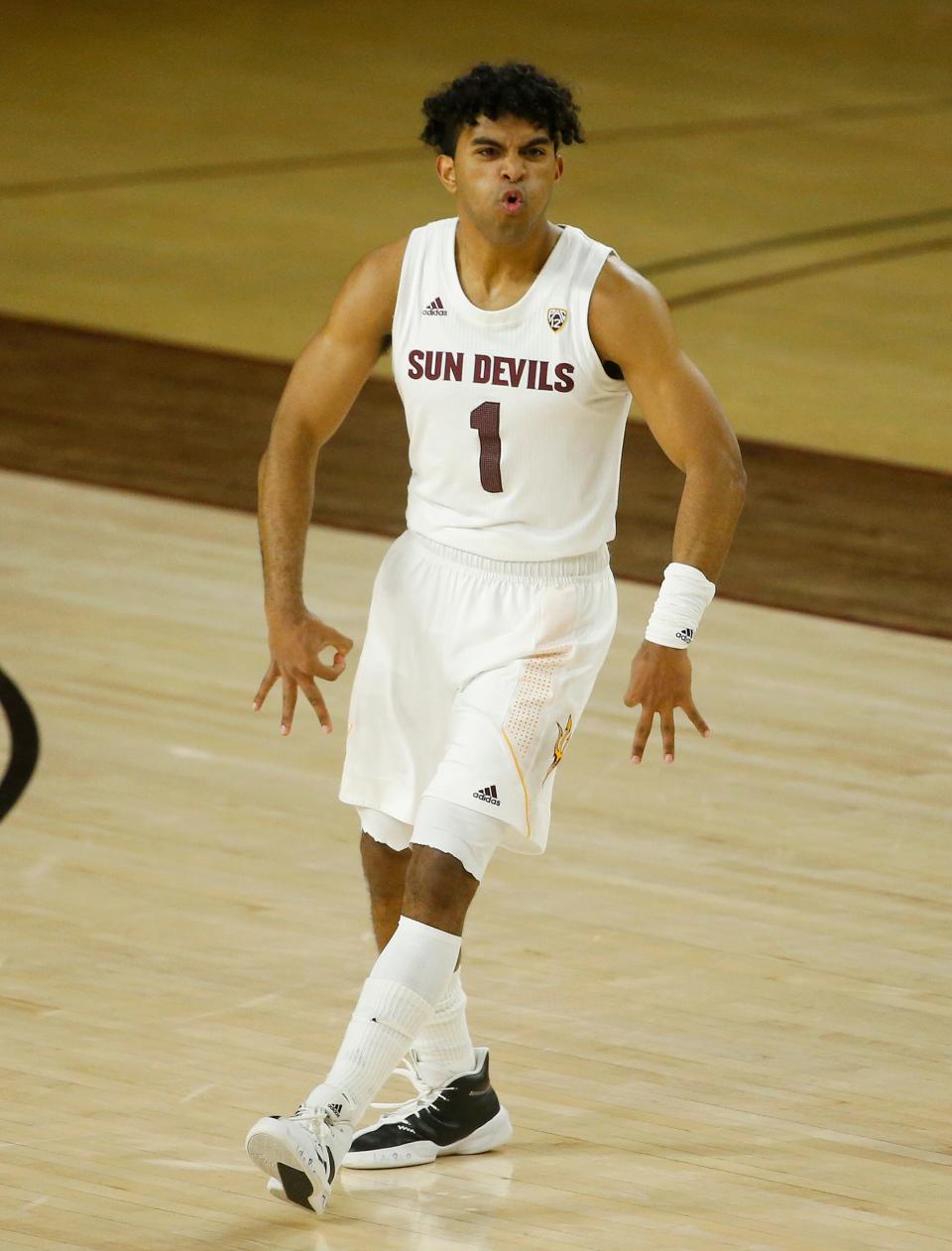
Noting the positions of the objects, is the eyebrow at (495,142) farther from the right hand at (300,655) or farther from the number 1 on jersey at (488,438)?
the right hand at (300,655)

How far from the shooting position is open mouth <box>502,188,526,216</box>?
12.3 ft

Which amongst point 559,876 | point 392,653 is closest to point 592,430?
point 392,653

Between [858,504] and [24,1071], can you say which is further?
[858,504]

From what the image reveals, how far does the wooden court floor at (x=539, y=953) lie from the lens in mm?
3885

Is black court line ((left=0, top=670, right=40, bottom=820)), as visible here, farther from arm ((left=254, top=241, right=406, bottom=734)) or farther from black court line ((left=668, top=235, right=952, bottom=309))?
black court line ((left=668, top=235, right=952, bottom=309))

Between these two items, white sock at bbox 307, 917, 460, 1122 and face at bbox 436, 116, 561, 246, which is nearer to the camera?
white sock at bbox 307, 917, 460, 1122

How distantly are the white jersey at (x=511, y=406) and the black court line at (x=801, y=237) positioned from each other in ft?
26.7

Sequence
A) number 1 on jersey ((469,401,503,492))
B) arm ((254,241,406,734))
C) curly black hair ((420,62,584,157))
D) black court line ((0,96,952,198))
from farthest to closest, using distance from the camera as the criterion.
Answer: black court line ((0,96,952,198))
arm ((254,241,406,734))
number 1 on jersey ((469,401,503,492))
curly black hair ((420,62,584,157))

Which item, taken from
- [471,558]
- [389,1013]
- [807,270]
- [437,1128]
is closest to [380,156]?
[807,270]

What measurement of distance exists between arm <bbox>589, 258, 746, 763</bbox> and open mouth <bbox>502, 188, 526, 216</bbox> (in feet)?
0.64

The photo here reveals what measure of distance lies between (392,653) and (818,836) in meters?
2.09

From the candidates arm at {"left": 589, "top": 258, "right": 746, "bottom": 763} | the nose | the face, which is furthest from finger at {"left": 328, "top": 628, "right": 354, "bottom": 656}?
the nose

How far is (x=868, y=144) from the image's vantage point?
15.2 m

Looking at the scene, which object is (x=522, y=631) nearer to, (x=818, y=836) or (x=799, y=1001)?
(x=799, y=1001)
